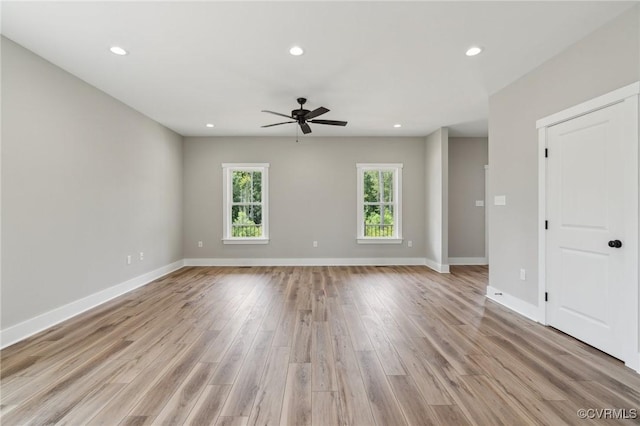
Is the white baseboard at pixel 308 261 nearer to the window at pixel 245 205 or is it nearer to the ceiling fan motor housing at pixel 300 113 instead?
the window at pixel 245 205

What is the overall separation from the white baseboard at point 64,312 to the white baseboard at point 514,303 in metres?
5.25

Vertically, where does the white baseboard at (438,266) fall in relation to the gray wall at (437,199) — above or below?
below

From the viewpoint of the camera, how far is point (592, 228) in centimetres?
253

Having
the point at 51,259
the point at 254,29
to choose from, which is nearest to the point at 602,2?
the point at 254,29

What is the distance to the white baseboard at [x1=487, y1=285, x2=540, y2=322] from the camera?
124 inches

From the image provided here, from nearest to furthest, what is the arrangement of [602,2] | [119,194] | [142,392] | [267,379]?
[142,392] < [267,379] < [602,2] < [119,194]

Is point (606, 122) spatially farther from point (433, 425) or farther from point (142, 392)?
point (142, 392)

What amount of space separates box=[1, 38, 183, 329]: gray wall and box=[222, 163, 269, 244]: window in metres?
1.66

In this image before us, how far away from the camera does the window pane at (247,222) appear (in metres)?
6.30

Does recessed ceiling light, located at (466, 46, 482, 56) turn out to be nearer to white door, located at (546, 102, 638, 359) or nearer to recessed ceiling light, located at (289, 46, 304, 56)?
white door, located at (546, 102, 638, 359)

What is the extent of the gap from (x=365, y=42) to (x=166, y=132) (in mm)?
4444

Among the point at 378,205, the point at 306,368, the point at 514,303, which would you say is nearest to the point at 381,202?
the point at 378,205

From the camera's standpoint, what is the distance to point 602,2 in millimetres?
2129

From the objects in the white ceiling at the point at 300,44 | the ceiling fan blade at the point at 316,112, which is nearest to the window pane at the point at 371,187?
the white ceiling at the point at 300,44
